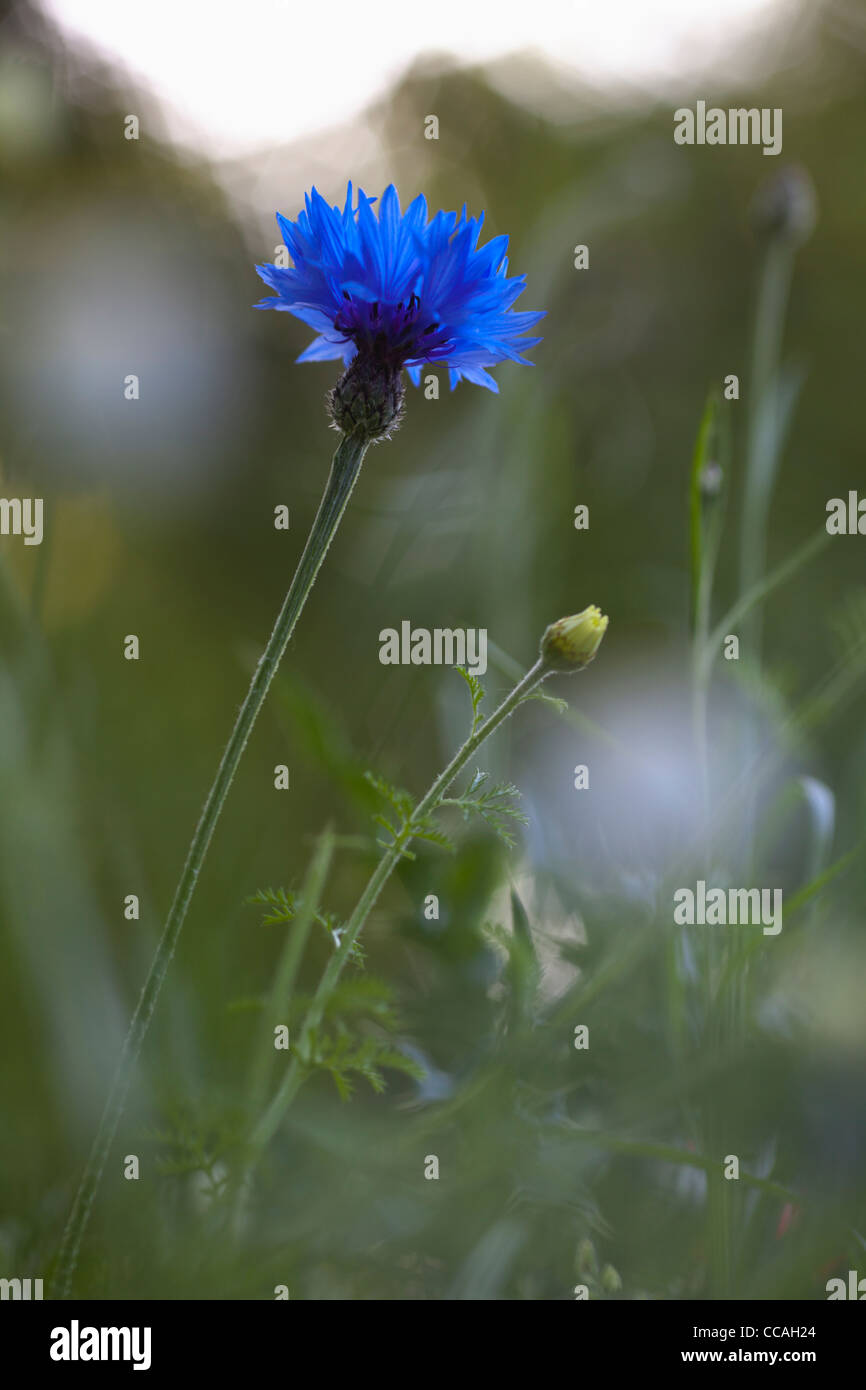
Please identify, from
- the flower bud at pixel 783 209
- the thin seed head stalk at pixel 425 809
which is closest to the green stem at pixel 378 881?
the thin seed head stalk at pixel 425 809

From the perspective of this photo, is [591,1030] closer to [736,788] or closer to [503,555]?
[736,788]

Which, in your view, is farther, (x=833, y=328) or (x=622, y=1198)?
(x=833, y=328)

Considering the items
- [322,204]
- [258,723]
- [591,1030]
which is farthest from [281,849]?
[322,204]

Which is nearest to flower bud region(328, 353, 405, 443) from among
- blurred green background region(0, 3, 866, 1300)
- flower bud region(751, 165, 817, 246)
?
blurred green background region(0, 3, 866, 1300)

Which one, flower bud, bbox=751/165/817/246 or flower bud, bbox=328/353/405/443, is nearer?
flower bud, bbox=328/353/405/443

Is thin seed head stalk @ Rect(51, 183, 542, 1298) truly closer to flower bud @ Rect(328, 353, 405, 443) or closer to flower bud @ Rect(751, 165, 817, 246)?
flower bud @ Rect(328, 353, 405, 443)
